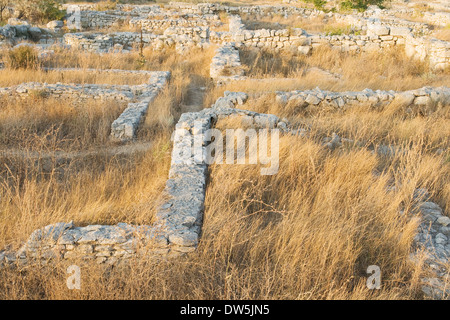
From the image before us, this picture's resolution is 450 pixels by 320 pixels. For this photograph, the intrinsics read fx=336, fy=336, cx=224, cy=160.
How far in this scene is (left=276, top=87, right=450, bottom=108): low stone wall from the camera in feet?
24.2

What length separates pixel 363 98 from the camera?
24.6ft

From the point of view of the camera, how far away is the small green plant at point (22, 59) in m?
10.0

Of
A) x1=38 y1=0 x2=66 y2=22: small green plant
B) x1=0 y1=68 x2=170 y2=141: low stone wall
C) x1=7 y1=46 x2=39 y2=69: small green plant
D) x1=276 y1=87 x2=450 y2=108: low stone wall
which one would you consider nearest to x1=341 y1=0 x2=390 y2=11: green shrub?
x1=276 y1=87 x2=450 y2=108: low stone wall

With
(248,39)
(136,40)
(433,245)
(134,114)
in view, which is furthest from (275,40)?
(433,245)

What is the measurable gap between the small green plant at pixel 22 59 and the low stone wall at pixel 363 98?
760cm

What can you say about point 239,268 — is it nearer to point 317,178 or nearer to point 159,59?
point 317,178

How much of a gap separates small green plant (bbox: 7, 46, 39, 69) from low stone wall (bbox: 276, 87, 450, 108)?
760 cm

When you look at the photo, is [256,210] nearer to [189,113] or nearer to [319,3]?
[189,113]

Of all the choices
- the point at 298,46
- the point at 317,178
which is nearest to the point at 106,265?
the point at 317,178

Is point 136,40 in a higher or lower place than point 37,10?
lower

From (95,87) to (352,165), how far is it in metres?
6.63

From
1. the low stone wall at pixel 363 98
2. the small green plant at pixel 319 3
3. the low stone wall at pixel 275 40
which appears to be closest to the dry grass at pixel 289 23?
the small green plant at pixel 319 3

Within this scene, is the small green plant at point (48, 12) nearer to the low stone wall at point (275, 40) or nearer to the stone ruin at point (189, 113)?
the stone ruin at point (189, 113)

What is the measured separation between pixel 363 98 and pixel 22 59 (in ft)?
31.9
